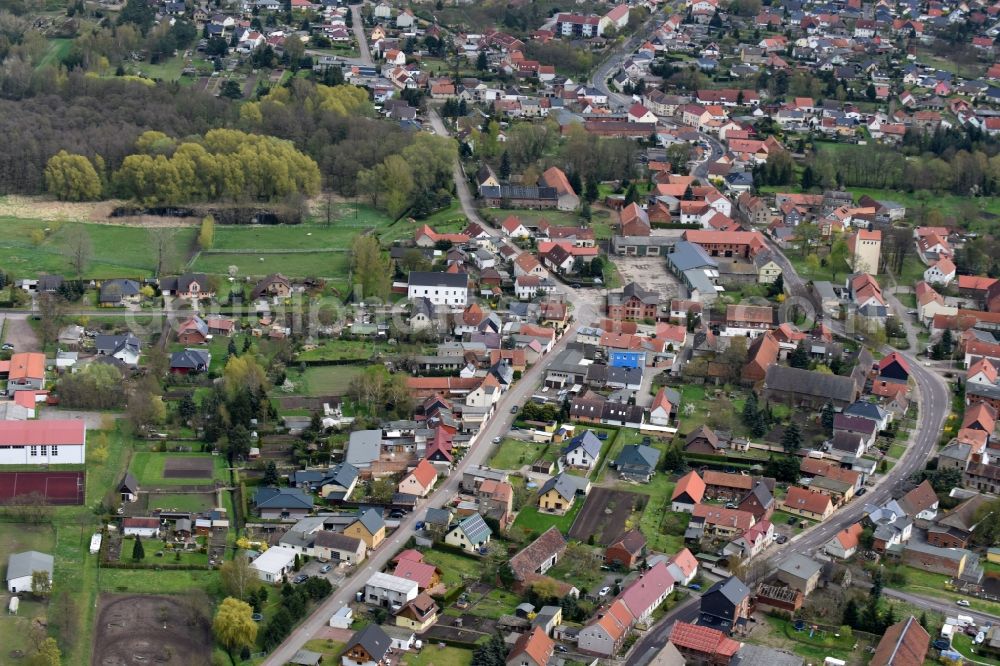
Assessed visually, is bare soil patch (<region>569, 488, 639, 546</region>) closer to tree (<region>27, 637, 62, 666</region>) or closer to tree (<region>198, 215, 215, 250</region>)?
tree (<region>27, 637, 62, 666</region>)

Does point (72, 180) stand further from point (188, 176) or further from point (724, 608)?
point (724, 608)

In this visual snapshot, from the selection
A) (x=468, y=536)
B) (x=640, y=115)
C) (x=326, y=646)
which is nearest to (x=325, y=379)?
(x=468, y=536)

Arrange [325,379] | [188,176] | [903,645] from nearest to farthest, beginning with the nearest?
[903,645], [325,379], [188,176]

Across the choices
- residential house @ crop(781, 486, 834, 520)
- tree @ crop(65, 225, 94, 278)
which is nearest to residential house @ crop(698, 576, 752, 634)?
residential house @ crop(781, 486, 834, 520)

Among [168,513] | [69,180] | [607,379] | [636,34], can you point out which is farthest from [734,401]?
[636,34]

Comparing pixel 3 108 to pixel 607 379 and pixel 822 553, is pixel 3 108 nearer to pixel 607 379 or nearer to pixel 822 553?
pixel 607 379

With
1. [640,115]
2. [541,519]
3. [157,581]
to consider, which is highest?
[157,581]

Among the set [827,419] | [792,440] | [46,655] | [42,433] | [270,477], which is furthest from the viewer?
[827,419]
